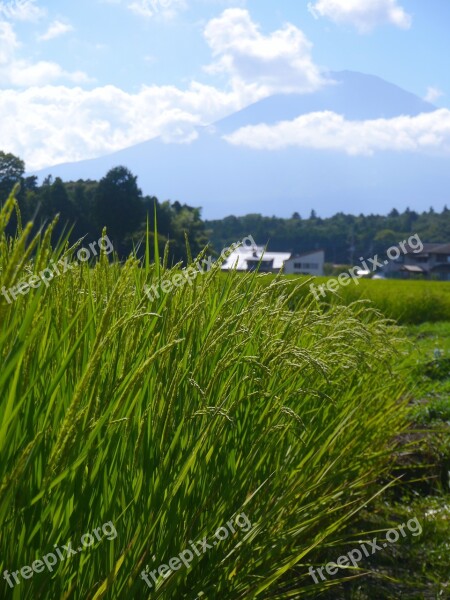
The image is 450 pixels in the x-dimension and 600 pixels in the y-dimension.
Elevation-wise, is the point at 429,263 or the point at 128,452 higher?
the point at 128,452

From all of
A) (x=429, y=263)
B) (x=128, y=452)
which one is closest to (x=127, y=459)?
(x=128, y=452)

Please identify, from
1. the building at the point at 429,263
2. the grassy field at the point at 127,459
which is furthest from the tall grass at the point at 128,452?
the building at the point at 429,263

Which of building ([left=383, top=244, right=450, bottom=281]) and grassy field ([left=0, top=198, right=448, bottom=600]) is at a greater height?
grassy field ([left=0, top=198, right=448, bottom=600])

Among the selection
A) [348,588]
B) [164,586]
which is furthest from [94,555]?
[348,588]

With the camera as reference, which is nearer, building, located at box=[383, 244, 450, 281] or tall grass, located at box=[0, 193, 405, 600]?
tall grass, located at box=[0, 193, 405, 600]

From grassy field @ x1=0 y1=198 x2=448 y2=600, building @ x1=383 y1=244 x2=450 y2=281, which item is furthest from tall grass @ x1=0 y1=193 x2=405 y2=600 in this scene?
building @ x1=383 y1=244 x2=450 y2=281

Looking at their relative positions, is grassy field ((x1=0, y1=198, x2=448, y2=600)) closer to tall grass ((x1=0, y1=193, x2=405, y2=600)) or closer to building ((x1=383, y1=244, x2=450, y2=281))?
tall grass ((x1=0, y1=193, x2=405, y2=600))

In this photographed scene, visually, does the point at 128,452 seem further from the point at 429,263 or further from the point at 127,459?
the point at 429,263

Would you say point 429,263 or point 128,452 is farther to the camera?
point 429,263

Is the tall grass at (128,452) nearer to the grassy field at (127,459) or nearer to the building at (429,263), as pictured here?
the grassy field at (127,459)

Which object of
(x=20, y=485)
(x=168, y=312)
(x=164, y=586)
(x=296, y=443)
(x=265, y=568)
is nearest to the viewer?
(x=20, y=485)

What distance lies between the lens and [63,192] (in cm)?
5869

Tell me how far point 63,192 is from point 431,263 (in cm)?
6915

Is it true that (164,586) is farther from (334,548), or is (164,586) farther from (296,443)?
(334,548)
